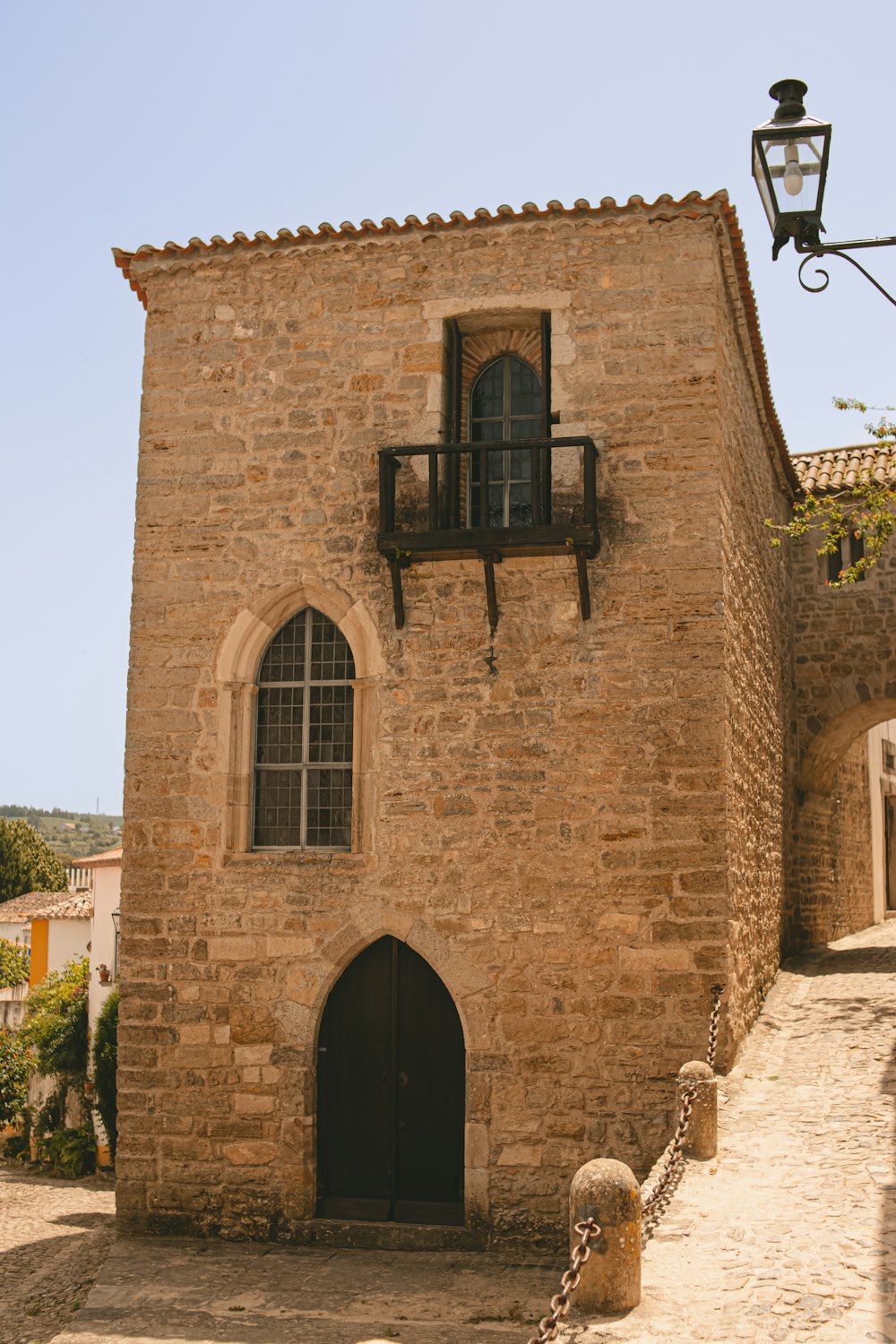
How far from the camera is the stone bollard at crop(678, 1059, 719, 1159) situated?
7477mm

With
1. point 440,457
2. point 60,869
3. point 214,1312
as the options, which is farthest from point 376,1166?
point 60,869

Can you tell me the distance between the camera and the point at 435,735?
30.5 feet

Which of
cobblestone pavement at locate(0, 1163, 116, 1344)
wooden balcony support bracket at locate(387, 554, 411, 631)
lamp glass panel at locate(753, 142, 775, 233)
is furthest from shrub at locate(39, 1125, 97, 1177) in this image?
lamp glass panel at locate(753, 142, 775, 233)

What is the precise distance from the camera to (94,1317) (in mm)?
7645

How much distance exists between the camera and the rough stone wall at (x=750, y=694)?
946cm

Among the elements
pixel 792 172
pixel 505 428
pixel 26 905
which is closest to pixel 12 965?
pixel 26 905

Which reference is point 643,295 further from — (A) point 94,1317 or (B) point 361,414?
(A) point 94,1317

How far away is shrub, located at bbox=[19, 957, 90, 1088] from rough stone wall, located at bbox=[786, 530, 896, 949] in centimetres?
1131

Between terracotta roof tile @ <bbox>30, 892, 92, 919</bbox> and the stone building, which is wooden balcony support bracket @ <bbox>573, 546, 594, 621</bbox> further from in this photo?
terracotta roof tile @ <bbox>30, 892, 92, 919</bbox>

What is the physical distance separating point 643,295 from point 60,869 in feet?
150

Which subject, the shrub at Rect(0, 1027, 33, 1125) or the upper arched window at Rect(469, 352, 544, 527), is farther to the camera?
the shrub at Rect(0, 1027, 33, 1125)

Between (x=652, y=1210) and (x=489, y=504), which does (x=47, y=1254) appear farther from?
(x=489, y=504)

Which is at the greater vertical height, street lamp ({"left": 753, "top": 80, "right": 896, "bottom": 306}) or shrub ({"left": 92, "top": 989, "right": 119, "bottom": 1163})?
street lamp ({"left": 753, "top": 80, "right": 896, "bottom": 306})

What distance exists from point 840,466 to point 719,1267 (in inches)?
490
